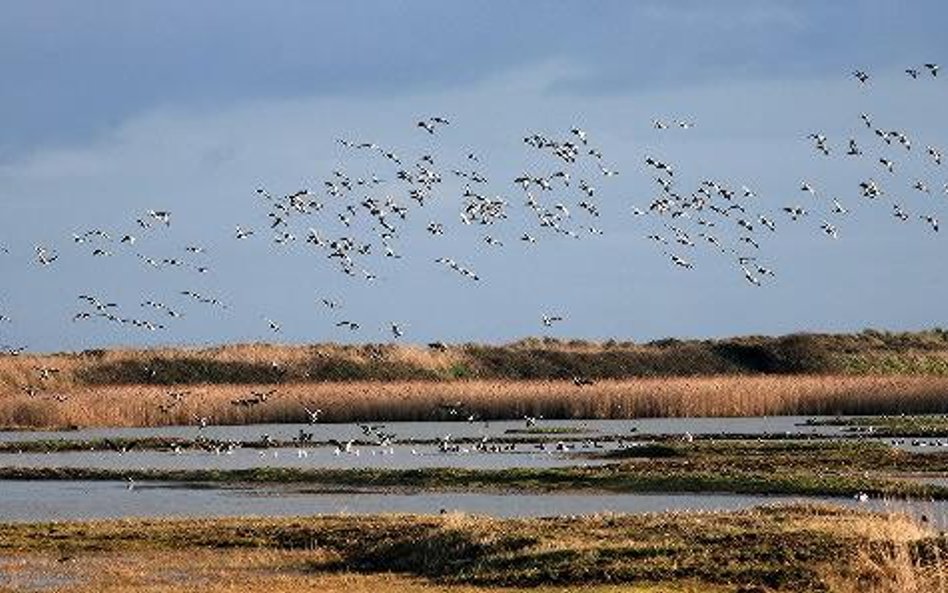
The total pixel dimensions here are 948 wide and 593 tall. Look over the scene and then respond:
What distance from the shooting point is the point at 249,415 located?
102 m

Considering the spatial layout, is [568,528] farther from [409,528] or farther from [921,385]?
[921,385]

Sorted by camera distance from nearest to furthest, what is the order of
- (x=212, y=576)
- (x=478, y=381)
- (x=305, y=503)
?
(x=212, y=576), (x=305, y=503), (x=478, y=381)

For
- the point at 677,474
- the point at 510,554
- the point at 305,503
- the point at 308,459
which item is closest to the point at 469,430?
the point at 308,459

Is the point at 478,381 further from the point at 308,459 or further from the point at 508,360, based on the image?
the point at 308,459

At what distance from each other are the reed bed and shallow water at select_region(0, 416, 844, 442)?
0.73 metres

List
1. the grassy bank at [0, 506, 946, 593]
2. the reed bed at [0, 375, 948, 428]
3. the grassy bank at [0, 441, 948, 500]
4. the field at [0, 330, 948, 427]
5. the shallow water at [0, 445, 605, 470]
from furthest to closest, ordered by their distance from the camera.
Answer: the field at [0, 330, 948, 427] < the reed bed at [0, 375, 948, 428] < the shallow water at [0, 445, 605, 470] < the grassy bank at [0, 441, 948, 500] < the grassy bank at [0, 506, 946, 593]

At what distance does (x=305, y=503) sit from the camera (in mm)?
55094

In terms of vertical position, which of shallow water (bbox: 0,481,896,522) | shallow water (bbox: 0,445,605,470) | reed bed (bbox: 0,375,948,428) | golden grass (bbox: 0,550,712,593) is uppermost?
reed bed (bbox: 0,375,948,428)

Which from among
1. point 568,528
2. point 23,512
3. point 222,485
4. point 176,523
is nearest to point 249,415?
point 222,485

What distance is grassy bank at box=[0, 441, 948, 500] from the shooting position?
2185 inches

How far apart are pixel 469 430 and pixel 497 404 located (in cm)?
1068

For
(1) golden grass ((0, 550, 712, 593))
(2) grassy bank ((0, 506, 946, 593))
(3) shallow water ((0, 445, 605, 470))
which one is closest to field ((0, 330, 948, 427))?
(3) shallow water ((0, 445, 605, 470))

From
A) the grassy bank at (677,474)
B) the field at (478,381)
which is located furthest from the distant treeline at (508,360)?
the grassy bank at (677,474)

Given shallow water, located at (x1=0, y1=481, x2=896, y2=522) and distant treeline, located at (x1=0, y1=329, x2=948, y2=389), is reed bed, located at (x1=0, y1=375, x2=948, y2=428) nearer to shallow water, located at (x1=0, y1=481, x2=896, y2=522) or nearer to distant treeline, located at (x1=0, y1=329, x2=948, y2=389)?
distant treeline, located at (x1=0, y1=329, x2=948, y2=389)
